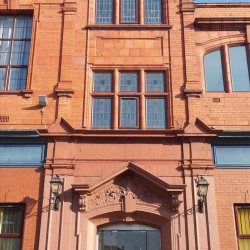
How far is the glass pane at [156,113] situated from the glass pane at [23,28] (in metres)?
5.14

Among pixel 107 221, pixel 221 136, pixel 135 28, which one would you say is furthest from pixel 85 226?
pixel 135 28

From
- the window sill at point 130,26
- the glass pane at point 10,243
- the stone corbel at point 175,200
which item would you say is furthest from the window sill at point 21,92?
the stone corbel at point 175,200

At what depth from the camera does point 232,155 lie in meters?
12.4

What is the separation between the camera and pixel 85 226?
1152cm

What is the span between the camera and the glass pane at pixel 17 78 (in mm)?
14016

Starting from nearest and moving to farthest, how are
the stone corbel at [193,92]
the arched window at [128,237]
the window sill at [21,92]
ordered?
1. the arched window at [128,237]
2. the stone corbel at [193,92]
3. the window sill at [21,92]

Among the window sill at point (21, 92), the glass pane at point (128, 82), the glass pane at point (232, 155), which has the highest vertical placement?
the glass pane at point (128, 82)

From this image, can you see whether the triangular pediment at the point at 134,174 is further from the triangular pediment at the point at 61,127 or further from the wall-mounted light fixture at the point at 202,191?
the triangular pediment at the point at 61,127

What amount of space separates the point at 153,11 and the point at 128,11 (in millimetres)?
914

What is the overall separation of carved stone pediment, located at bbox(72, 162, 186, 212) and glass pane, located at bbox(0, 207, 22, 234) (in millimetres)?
1854

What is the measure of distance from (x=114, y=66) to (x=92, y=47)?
44.1 inches

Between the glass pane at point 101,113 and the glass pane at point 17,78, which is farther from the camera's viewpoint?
the glass pane at point 17,78

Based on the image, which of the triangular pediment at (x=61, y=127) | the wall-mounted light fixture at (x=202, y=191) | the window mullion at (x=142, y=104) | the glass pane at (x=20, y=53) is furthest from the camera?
the glass pane at (x=20, y=53)

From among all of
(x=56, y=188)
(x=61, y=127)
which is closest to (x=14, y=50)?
(x=61, y=127)
